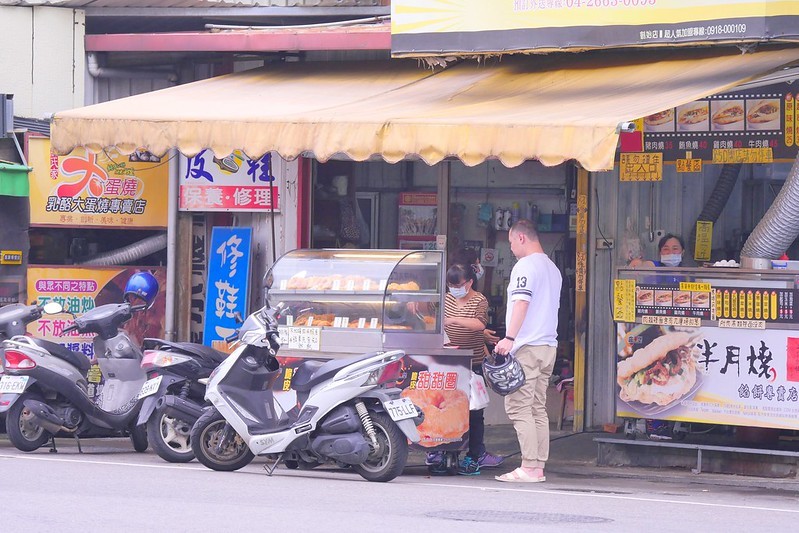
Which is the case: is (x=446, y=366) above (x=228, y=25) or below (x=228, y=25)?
below

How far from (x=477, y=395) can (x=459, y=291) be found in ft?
3.02

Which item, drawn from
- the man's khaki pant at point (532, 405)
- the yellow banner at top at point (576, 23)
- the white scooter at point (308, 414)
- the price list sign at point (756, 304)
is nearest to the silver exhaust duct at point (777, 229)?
the price list sign at point (756, 304)

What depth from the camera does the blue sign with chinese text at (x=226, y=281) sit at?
43.4 feet

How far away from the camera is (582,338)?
1279 centimetres

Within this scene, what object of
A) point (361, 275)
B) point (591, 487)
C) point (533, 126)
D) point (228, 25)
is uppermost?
point (228, 25)

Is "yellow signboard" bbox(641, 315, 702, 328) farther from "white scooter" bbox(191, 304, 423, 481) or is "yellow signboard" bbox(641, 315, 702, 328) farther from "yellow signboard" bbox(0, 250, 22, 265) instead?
"yellow signboard" bbox(0, 250, 22, 265)

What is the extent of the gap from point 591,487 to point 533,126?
2791 mm

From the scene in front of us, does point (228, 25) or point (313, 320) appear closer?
point (313, 320)

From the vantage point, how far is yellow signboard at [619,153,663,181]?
463 inches

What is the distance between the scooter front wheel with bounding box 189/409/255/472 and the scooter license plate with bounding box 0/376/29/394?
178 cm

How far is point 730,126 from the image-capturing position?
11.4m

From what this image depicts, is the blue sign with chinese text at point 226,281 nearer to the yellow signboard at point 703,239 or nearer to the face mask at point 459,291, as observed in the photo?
the face mask at point 459,291

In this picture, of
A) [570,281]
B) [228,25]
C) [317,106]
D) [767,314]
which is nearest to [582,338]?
[570,281]

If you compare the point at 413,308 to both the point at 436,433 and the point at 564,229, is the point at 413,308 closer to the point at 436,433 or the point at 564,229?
the point at 436,433
